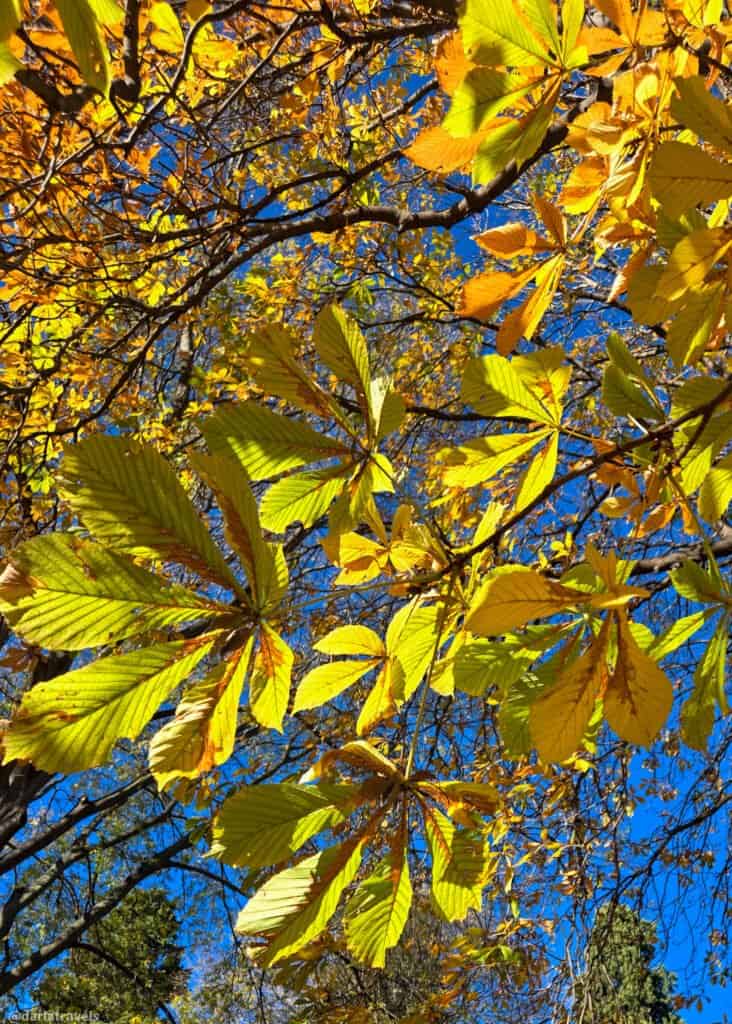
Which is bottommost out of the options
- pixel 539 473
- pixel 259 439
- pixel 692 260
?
pixel 259 439

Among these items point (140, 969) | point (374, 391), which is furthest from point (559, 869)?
point (140, 969)

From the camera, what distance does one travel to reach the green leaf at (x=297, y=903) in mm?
570

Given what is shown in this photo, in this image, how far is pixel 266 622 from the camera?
60 cm

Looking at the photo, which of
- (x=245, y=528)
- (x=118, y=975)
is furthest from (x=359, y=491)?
(x=118, y=975)

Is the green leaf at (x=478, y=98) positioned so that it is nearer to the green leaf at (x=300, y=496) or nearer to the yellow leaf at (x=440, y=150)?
the yellow leaf at (x=440, y=150)

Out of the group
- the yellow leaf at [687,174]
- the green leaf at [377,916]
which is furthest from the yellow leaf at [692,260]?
the green leaf at [377,916]

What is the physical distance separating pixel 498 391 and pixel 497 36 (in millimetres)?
317

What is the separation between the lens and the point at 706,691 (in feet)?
2.31

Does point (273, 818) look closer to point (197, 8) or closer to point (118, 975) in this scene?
point (197, 8)

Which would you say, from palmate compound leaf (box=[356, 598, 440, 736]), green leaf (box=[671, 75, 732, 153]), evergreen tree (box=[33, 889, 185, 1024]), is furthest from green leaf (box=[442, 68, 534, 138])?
evergreen tree (box=[33, 889, 185, 1024])

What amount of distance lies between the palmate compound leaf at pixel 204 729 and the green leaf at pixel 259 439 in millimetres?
176

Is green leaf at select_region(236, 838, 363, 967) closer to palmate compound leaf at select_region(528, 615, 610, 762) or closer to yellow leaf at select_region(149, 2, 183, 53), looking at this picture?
palmate compound leaf at select_region(528, 615, 610, 762)

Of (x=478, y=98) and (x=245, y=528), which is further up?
(x=478, y=98)

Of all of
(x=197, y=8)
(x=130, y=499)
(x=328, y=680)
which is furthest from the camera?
(x=197, y=8)
